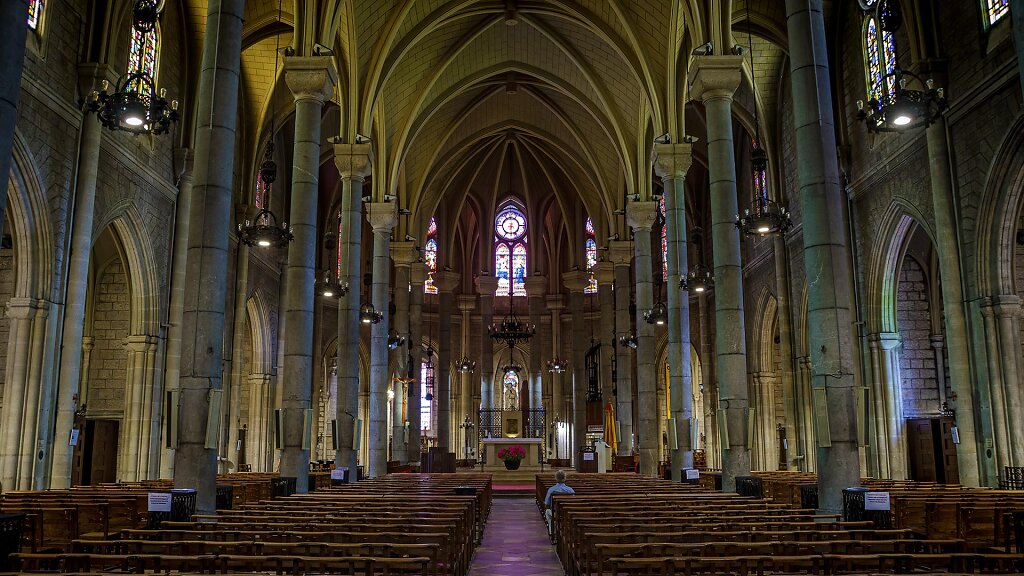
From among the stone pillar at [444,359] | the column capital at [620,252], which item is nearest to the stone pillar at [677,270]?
the column capital at [620,252]

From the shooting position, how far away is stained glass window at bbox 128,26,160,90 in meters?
20.2

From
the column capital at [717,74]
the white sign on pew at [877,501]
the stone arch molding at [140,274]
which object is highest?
the column capital at [717,74]

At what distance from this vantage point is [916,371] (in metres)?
23.2

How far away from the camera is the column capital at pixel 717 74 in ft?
57.5

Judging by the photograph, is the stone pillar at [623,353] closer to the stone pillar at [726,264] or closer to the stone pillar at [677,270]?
the stone pillar at [677,270]

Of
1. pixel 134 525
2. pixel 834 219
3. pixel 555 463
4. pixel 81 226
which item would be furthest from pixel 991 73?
pixel 555 463

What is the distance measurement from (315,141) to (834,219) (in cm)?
1126

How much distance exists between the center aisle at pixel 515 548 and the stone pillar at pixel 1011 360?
31.5ft

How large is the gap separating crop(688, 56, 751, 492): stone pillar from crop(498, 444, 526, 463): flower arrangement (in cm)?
1458

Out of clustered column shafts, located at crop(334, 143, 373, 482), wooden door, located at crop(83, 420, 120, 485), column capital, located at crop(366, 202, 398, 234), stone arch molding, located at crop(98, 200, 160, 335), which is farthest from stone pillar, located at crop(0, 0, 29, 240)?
column capital, located at crop(366, 202, 398, 234)

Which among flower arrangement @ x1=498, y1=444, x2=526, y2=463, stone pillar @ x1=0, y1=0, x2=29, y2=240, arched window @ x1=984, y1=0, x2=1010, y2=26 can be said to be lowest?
flower arrangement @ x1=498, y1=444, x2=526, y2=463

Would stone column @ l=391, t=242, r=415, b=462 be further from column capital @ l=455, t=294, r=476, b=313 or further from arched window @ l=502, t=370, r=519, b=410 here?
arched window @ l=502, t=370, r=519, b=410

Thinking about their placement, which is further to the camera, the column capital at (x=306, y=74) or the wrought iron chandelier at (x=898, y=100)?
the column capital at (x=306, y=74)

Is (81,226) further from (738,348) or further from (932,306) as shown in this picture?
(932,306)
